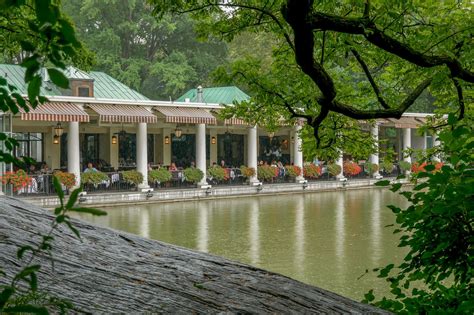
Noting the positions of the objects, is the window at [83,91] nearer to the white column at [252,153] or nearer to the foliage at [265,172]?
the white column at [252,153]

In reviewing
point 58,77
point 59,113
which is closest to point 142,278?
point 58,77

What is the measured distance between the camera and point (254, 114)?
8.53m

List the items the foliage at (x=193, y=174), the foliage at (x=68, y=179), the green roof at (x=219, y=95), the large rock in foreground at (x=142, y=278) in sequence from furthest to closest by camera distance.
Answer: the green roof at (x=219, y=95)
the foliage at (x=193, y=174)
the foliage at (x=68, y=179)
the large rock in foreground at (x=142, y=278)

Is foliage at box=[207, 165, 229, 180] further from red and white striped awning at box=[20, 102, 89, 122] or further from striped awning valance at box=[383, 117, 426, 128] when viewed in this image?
striped awning valance at box=[383, 117, 426, 128]

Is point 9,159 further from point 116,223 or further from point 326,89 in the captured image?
point 116,223

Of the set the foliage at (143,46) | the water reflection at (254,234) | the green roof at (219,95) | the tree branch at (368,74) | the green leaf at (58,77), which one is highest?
the foliage at (143,46)

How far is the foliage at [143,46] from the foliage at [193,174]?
14.7m

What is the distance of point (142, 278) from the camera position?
12.6 ft

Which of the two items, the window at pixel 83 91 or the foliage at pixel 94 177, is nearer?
the foliage at pixel 94 177

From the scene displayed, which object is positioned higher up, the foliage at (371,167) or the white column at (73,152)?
the white column at (73,152)

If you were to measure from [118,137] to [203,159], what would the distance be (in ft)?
15.6

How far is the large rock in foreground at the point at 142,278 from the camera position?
3.49 m

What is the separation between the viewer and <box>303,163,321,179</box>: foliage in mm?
33666

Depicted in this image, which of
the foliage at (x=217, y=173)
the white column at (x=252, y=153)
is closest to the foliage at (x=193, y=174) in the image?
the foliage at (x=217, y=173)
